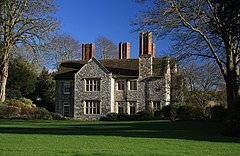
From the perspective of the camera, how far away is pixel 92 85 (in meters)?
42.2

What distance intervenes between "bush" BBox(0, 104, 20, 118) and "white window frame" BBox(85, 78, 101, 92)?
1021cm

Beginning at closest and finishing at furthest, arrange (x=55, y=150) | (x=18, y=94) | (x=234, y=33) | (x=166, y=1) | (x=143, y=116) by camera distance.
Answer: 1. (x=55, y=150)
2. (x=234, y=33)
3. (x=166, y=1)
4. (x=143, y=116)
5. (x=18, y=94)

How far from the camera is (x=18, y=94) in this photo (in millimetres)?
44375

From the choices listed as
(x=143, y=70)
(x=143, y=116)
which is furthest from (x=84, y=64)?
(x=143, y=116)

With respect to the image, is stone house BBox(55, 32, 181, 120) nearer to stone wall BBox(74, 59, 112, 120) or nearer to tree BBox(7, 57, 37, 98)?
stone wall BBox(74, 59, 112, 120)

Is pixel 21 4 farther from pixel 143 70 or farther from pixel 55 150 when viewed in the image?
pixel 55 150

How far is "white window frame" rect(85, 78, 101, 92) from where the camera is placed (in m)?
42.0

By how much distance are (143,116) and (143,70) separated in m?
6.32

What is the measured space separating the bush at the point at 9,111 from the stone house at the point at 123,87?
30.1ft

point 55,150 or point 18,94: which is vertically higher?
point 18,94

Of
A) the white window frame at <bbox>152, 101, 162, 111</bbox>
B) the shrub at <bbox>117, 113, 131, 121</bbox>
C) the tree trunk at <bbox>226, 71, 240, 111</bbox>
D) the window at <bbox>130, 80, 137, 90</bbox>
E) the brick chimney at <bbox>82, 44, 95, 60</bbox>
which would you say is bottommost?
the shrub at <bbox>117, 113, 131, 121</bbox>

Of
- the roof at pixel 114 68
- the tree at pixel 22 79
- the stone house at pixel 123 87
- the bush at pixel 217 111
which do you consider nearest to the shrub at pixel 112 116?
the stone house at pixel 123 87

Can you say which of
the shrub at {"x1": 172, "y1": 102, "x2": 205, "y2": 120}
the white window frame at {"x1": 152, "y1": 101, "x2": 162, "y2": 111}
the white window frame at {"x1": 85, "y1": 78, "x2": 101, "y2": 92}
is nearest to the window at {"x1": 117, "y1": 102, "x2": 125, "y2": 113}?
the white window frame at {"x1": 85, "y1": 78, "x2": 101, "y2": 92}

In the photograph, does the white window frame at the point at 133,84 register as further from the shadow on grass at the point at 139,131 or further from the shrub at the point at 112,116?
the shadow on grass at the point at 139,131
